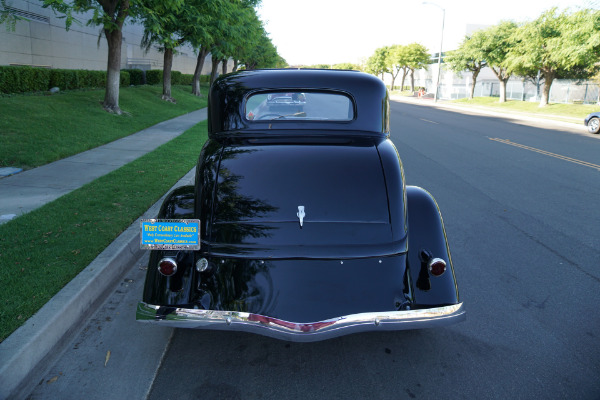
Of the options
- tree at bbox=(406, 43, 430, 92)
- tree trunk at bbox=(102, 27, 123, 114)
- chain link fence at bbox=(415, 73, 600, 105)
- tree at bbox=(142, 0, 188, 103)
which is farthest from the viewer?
tree at bbox=(406, 43, 430, 92)

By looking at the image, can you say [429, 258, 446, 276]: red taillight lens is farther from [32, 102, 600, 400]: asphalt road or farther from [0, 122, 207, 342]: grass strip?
[0, 122, 207, 342]: grass strip

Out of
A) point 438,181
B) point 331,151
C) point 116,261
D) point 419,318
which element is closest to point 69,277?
point 116,261

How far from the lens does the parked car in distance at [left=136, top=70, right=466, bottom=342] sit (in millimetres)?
2816

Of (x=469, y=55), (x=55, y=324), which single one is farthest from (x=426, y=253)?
(x=469, y=55)

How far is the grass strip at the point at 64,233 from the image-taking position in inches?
138

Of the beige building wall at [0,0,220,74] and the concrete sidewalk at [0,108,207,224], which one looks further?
the beige building wall at [0,0,220,74]

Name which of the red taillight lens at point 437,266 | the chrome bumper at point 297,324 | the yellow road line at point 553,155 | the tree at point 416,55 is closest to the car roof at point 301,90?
the red taillight lens at point 437,266

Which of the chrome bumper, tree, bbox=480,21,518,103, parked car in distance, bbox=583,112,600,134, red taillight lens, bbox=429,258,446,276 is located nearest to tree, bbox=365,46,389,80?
tree, bbox=480,21,518,103

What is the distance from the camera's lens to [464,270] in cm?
472

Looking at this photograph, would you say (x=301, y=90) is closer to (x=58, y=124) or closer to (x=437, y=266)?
(x=437, y=266)

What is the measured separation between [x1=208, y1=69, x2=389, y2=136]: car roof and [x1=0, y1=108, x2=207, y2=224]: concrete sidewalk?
131 inches

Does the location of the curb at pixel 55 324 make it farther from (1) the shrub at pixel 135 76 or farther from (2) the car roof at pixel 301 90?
(1) the shrub at pixel 135 76

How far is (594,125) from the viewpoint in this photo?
18.0 metres

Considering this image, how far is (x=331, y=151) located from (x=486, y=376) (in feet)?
6.21
